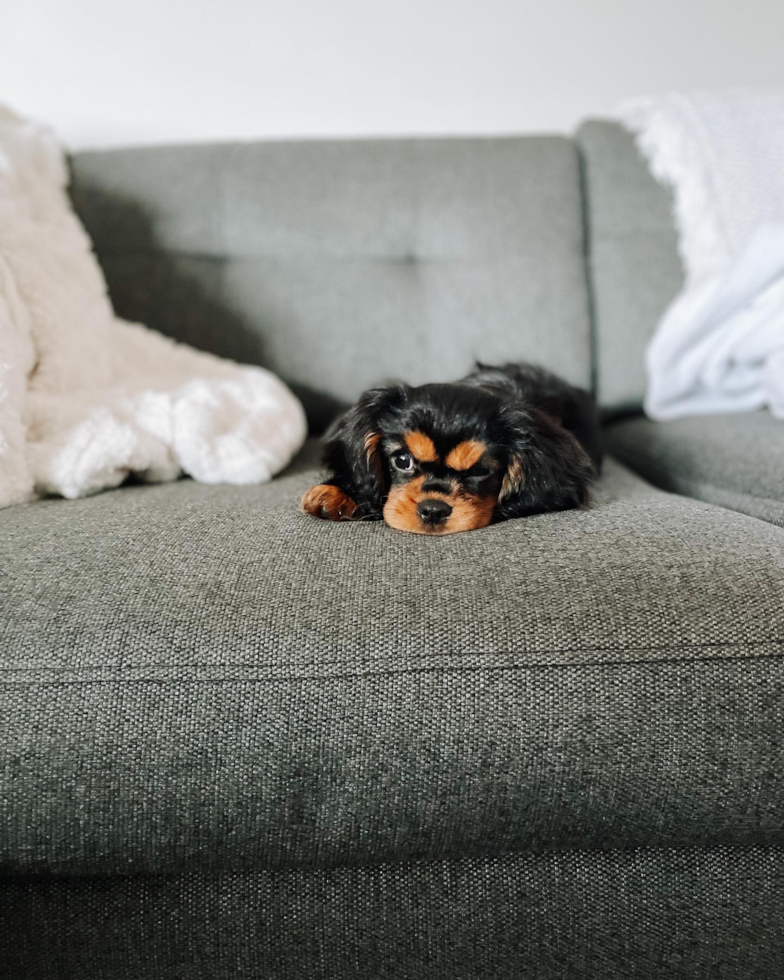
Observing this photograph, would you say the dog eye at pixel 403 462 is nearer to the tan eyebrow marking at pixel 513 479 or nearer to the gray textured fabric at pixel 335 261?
the tan eyebrow marking at pixel 513 479

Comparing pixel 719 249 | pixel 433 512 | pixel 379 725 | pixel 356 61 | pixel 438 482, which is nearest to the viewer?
pixel 379 725

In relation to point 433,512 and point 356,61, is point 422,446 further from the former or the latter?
point 356,61

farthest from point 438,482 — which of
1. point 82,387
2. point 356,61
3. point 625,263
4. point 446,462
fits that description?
point 356,61

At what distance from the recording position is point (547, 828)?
839 millimetres

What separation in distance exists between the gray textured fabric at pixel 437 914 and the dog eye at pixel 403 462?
28.5 inches

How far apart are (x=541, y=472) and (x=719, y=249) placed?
107 centimetres

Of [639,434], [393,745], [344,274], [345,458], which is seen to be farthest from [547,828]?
[344,274]

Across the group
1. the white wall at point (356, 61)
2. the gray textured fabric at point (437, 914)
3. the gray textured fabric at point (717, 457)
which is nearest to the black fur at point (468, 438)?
→ the gray textured fabric at point (717, 457)

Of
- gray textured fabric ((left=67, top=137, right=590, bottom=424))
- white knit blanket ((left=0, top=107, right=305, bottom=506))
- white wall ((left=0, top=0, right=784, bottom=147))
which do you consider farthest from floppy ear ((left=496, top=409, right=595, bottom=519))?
white wall ((left=0, top=0, right=784, bottom=147))

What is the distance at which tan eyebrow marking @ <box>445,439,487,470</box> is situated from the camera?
1310 millimetres

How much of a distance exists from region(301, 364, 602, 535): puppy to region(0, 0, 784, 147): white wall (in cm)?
143

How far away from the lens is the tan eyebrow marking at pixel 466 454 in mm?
1310

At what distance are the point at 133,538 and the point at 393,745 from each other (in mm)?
494

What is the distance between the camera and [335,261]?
6.40 feet
